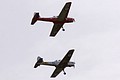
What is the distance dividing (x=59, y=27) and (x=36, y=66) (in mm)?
5642

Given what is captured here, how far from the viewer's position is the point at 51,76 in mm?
125750

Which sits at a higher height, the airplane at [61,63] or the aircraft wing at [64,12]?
the aircraft wing at [64,12]

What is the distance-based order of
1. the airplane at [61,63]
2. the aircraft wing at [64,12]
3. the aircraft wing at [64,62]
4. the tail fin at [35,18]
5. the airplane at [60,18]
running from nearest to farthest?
the tail fin at [35,18] → the airplane at [60,18] → the aircraft wing at [64,12] → the airplane at [61,63] → the aircraft wing at [64,62]

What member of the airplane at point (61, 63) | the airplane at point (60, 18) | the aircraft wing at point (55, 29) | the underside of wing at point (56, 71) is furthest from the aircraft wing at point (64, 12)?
the underside of wing at point (56, 71)

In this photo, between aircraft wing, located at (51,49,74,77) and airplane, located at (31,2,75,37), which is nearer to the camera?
airplane, located at (31,2,75,37)

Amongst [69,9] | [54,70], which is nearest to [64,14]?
[69,9]

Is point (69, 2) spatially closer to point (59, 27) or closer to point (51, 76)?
point (59, 27)

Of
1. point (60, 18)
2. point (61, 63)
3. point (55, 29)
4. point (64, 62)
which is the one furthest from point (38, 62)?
point (60, 18)

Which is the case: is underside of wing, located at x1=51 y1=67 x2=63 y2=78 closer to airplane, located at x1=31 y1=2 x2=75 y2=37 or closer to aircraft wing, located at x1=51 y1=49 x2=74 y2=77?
aircraft wing, located at x1=51 y1=49 x2=74 y2=77

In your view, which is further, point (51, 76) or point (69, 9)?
point (51, 76)

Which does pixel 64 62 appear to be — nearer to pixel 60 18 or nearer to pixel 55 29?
pixel 55 29

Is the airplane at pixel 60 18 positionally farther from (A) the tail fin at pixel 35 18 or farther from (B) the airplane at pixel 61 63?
(B) the airplane at pixel 61 63

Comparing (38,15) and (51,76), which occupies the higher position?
(38,15)

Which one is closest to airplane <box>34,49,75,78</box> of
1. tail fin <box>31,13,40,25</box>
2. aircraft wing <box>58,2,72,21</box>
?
aircraft wing <box>58,2,72,21</box>
